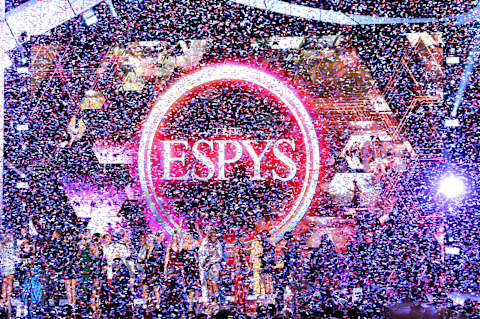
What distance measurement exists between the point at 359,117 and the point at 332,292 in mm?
1651

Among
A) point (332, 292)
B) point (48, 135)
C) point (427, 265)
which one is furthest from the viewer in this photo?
point (48, 135)

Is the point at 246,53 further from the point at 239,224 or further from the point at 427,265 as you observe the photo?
the point at 427,265

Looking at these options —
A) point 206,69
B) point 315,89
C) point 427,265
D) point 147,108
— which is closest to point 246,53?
point 206,69

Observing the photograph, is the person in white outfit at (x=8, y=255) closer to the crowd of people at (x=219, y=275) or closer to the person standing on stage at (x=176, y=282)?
the crowd of people at (x=219, y=275)

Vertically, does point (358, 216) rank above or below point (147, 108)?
below

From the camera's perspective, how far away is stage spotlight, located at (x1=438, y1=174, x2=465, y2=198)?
4.32 meters

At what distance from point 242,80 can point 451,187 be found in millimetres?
2168

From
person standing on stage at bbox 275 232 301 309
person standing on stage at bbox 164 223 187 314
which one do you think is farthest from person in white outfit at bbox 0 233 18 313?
person standing on stage at bbox 275 232 301 309

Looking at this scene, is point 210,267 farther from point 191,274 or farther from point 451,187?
point 451,187

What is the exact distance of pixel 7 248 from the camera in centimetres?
430

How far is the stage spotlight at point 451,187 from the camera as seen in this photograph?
4.32 meters

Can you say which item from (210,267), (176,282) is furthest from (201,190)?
(176,282)

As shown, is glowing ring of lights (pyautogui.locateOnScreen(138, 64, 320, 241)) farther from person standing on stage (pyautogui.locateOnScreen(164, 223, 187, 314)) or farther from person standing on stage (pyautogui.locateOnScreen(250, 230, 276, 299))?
person standing on stage (pyautogui.locateOnScreen(164, 223, 187, 314))

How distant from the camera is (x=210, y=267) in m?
3.89
